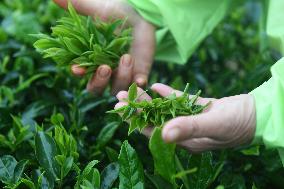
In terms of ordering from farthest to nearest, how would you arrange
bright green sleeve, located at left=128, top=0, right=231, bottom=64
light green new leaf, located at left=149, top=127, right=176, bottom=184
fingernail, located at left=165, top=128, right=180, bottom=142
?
1. bright green sleeve, located at left=128, top=0, right=231, bottom=64
2. light green new leaf, located at left=149, top=127, right=176, bottom=184
3. fingernail, located at left=165, top=128, right=180, bottom=142

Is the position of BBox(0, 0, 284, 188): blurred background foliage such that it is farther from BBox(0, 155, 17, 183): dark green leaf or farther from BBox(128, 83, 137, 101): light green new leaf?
BBox(128, 83, 137, 101): light green new leaf

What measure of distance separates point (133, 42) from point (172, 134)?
0.64 meters

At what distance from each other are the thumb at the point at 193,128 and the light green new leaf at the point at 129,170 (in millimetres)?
176

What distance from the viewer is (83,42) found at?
138 centimetres

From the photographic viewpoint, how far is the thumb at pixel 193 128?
978 millimetres

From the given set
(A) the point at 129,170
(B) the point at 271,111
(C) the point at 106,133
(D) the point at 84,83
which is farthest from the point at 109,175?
(D) the point at 84,83

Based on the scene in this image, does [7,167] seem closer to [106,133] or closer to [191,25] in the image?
[106,133]

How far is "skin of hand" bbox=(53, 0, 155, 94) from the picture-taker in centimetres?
145

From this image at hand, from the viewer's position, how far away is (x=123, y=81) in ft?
4.76

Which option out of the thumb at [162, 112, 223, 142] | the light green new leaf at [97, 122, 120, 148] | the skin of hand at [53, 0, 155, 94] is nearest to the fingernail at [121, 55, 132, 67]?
the skin of hand at [53, 0, 155, 94]

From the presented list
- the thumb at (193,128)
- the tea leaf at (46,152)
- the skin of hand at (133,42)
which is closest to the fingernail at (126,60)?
the skin of hand at (133,42)

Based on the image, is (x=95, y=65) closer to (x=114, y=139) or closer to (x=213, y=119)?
(x=114, y=139)

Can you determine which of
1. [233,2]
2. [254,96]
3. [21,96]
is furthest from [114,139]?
[233,2]

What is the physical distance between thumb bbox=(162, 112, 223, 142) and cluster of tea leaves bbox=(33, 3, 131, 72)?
451mm
